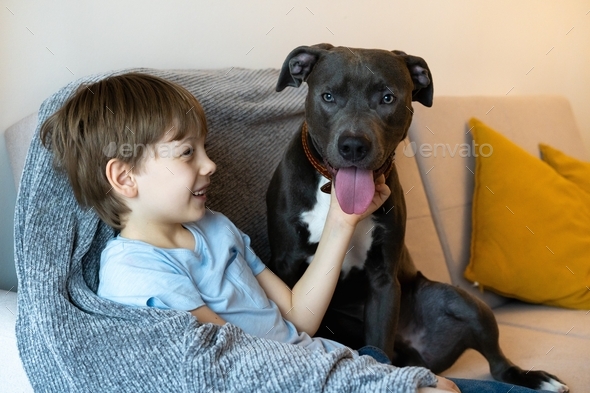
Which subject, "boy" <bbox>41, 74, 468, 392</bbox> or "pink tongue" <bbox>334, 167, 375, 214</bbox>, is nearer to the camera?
"boy" <bbox>41, 74, 468, 392</bbox>

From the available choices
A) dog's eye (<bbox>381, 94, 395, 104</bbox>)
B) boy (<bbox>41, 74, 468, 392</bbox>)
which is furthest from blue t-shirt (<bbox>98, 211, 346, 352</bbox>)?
dog's eye (<bbox>381, 94, 395, 104</bbox>)

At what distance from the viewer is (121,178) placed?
1.19m

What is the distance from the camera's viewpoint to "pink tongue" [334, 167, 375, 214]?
4.34 ft

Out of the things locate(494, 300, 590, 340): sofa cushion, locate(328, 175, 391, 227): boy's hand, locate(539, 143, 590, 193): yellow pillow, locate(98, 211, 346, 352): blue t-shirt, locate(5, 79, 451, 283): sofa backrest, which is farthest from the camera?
locate(539, 143, 590, 193): yellow pillow

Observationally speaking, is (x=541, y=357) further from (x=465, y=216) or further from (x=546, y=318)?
(x=465, y=216)

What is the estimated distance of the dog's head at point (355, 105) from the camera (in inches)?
53.4

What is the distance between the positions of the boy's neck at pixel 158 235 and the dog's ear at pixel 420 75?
0.70 meters

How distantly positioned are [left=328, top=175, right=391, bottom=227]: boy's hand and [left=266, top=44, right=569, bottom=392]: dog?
0.02 m

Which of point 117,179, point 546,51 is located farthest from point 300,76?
point 546,51

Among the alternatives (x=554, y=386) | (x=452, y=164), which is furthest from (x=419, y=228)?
(x=554, y=386)

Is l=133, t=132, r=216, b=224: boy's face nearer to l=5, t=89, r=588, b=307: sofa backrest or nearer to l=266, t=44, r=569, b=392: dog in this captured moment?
l=266, t=44, r=569, b=392: dog

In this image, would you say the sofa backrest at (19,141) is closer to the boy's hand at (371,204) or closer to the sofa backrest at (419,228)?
the boy's hand at (371,204)

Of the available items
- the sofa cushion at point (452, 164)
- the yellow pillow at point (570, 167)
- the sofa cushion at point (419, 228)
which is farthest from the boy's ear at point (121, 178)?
the yellow pillow at point (570, 167)

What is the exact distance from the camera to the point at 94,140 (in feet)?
3.86
